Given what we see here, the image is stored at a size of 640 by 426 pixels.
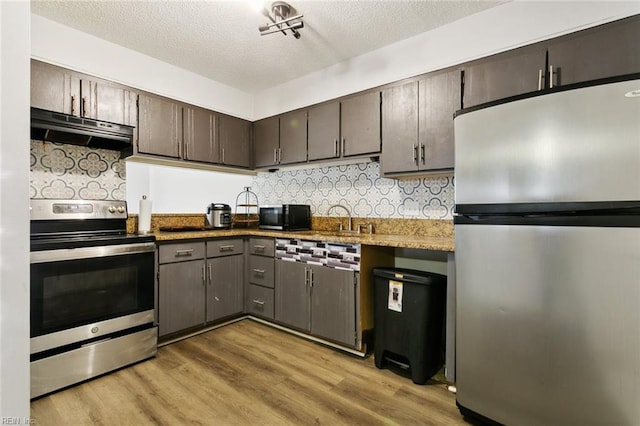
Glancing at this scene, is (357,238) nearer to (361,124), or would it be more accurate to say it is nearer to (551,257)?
(361,124)

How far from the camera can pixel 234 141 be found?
3.48 meters

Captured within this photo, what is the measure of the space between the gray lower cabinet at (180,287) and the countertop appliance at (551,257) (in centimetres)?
217

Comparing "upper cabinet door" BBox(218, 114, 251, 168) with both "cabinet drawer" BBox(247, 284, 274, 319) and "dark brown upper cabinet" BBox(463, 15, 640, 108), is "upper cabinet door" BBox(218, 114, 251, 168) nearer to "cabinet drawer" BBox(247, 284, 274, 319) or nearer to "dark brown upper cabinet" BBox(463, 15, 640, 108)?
"cabinet drawer" BBox(247, 284, 274, 319)

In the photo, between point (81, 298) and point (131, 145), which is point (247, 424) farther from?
point (131, 145)

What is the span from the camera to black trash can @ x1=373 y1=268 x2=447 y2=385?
6.70 ft

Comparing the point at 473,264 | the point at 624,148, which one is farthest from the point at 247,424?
the point at 624,148

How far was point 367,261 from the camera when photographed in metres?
2.44

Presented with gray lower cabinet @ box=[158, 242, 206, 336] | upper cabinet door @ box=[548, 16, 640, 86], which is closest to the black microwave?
gray lower cabinet @ box=[158, 242, 206, 336]

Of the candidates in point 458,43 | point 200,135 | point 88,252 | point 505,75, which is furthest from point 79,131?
point 505,75

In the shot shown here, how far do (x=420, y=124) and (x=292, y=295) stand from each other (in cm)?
181

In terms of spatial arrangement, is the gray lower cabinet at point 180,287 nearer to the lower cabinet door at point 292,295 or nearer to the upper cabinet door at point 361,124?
the lower cabinet door at point 292,295

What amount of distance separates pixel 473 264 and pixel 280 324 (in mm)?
1943

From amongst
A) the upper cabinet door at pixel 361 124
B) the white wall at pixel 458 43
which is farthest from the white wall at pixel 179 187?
the upper cabinet door at pixel 361 124

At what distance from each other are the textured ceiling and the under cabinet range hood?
746 mm
